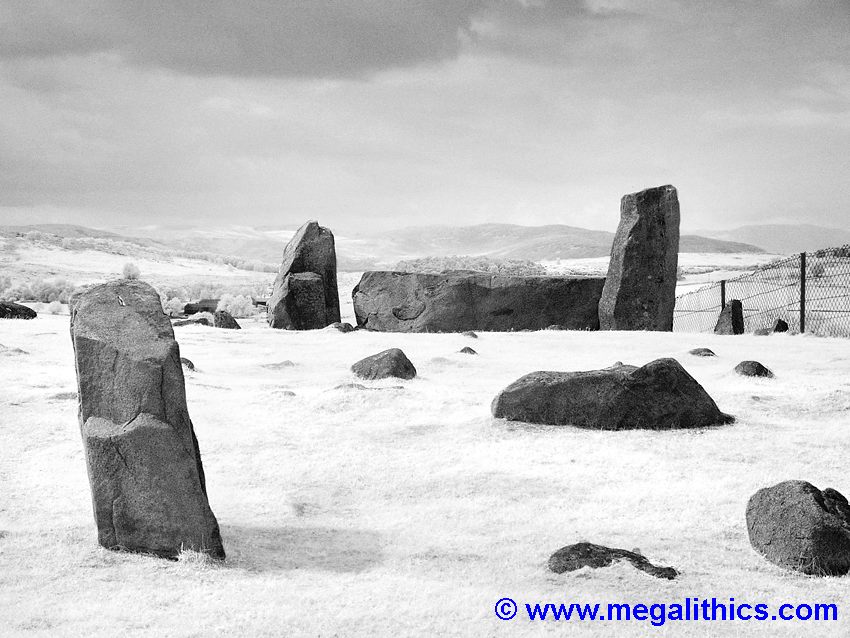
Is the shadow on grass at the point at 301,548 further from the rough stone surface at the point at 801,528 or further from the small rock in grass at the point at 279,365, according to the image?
the small rock in grass at the point at 279,365

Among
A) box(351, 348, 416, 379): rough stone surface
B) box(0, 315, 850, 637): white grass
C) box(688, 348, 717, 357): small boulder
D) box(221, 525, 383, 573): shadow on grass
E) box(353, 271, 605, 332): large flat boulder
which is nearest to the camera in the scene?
box(0, 315, 850, 637): white grass

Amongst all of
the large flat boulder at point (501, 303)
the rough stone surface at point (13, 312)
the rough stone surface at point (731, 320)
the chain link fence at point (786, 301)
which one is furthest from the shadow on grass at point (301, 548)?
the chain link fence at point (786, 301)

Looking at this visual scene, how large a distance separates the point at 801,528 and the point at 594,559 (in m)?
0.87

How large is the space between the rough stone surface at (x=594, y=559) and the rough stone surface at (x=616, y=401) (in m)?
2.34

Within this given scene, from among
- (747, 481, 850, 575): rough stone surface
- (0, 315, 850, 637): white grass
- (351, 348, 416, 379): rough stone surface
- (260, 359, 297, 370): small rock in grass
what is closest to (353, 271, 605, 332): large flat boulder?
(260, 359, 297, 370): small rock in grass

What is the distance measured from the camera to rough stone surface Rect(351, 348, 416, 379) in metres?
7.78

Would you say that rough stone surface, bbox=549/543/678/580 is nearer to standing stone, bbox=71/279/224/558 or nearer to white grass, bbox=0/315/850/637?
white grass, bbox=0/315/850/637

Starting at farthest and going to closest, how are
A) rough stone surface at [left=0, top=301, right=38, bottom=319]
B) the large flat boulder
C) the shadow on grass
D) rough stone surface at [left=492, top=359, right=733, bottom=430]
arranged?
the large flat boulder < rough stone surface at [left=0, top=301, right=38, bottom=319] < rough stone surface at [left=492, top=359, right=733, bottom=430] < the shadow on grass

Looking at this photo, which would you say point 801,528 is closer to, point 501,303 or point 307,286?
point 501,303

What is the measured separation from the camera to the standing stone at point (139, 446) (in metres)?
3.61

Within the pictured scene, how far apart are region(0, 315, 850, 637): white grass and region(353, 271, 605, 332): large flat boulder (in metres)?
6.01

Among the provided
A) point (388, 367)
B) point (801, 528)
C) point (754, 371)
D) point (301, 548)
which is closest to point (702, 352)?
point (754, 371)

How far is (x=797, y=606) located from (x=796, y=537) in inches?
19.4

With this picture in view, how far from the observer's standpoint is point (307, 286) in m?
14.9
